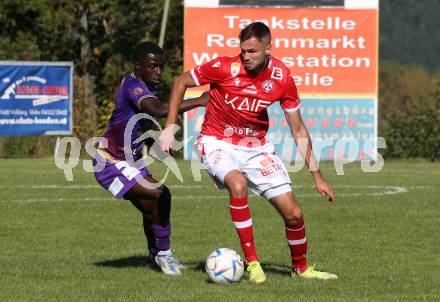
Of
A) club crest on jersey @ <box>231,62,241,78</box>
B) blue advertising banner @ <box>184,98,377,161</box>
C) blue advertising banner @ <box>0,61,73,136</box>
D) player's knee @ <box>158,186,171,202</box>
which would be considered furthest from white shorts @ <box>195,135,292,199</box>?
blue advertising banner @ <box>0,61,73,136</box>

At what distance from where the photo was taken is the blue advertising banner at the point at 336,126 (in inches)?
1237

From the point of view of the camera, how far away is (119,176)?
10.8 m

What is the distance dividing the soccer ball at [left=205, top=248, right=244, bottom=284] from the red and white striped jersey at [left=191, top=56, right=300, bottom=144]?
97cm

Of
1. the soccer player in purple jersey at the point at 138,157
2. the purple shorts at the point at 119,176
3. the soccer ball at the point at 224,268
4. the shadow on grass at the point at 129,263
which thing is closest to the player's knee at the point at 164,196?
the soccer player in purple jersey at the point at 138,157

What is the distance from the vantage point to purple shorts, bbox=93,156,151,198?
424 inches

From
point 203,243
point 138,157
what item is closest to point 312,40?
point 203,243

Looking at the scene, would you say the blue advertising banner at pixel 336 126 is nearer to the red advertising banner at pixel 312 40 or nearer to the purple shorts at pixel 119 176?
the red advertising banner at pixel 312 40

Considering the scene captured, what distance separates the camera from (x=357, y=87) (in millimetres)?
31828

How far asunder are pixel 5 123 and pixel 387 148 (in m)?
11.0

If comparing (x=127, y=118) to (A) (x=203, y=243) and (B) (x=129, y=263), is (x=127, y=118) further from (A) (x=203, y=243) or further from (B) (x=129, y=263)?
(A) (x=203, y=243)

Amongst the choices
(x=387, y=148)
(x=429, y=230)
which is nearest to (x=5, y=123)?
(x=387, y=148)

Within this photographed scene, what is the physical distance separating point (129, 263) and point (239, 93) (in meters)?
2.34

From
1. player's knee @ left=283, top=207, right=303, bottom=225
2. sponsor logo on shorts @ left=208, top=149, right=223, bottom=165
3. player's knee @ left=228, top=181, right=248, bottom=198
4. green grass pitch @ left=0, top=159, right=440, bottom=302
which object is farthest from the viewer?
player's knee @ left=283, top=207, right=303, bottom=225

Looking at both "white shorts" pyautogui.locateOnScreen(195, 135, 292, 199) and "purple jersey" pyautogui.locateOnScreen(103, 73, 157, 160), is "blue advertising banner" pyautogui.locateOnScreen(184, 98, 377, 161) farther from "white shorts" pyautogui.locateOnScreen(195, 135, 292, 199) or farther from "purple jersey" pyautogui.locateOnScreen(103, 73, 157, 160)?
"white shorts" pyautogui.locateOnScreen(195, 135, 292, 199)
